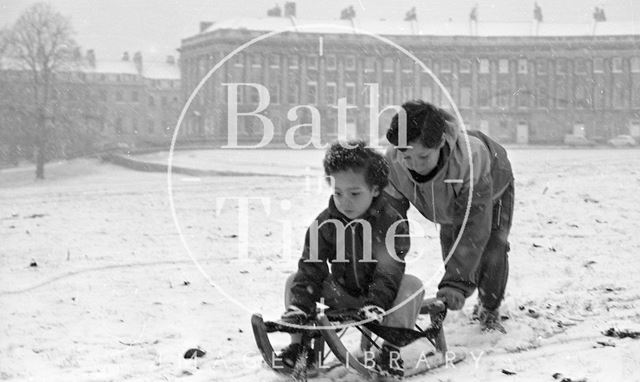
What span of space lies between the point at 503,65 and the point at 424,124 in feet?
258

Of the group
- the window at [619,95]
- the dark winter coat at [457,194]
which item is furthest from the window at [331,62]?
the dark winter coat at [457,194]

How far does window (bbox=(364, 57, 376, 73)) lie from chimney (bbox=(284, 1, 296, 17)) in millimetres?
10350

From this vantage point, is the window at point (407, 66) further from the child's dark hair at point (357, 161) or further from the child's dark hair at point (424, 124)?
the child's dark hair at point (357, 161)

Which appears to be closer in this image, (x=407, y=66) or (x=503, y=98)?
(x=407, y=66)

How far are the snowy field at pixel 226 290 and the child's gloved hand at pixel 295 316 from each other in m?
0.44

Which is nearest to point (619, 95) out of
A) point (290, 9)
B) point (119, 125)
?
point (290, 9)

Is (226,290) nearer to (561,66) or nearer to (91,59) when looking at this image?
(91,59)

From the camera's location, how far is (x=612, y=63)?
8000 cm

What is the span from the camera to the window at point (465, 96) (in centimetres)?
7681

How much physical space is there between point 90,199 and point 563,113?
69649 millimetres

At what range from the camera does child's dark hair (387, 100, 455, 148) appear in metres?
4.49

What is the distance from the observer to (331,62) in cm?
7738

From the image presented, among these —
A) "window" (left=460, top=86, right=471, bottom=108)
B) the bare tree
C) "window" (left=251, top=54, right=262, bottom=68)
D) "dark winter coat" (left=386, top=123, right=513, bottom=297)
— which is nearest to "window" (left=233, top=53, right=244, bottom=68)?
"window" (left=251, top=54, right=262, bottom=68)

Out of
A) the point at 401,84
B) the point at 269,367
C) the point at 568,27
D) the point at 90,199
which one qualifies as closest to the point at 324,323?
the point at 269,367
